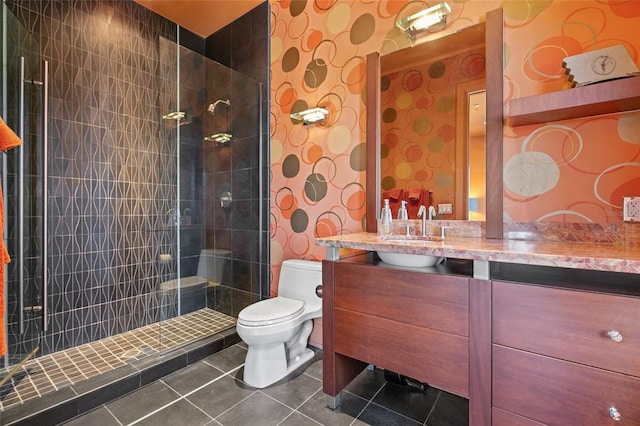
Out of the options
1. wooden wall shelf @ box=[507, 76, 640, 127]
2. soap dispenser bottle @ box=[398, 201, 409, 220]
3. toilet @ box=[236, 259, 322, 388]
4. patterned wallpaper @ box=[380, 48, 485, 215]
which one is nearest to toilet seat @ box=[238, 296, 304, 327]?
toilet @ box=[236, 259, 322, 388]

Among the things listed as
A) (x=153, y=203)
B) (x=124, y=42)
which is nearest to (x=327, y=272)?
(x=153, y=203)

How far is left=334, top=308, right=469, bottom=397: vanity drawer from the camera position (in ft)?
4.00

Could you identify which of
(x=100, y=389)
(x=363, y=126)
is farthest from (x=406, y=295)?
(x=100, y=389)

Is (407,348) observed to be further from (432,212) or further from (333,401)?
(432,212)

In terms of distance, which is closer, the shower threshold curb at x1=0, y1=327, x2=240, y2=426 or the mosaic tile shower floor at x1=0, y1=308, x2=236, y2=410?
the shower threshold curb at x1=0, y1=327, x2=240, y2=426

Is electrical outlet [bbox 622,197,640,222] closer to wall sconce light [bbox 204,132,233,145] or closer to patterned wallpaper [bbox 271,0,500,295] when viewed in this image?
patterned wallpaper [bbox 271,0,500,295]

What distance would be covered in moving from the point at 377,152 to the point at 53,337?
265cm

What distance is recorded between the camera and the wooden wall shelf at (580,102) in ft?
3.88

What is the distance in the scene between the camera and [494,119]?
1.55m

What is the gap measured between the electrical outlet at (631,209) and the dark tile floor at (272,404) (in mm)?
1200

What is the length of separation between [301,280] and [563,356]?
1491 mm

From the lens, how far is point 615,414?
0.93 m

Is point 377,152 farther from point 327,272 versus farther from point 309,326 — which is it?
point 309,326

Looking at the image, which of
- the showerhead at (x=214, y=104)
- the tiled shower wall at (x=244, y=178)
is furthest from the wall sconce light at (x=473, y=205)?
the showerhead at (x=214, y=104)
